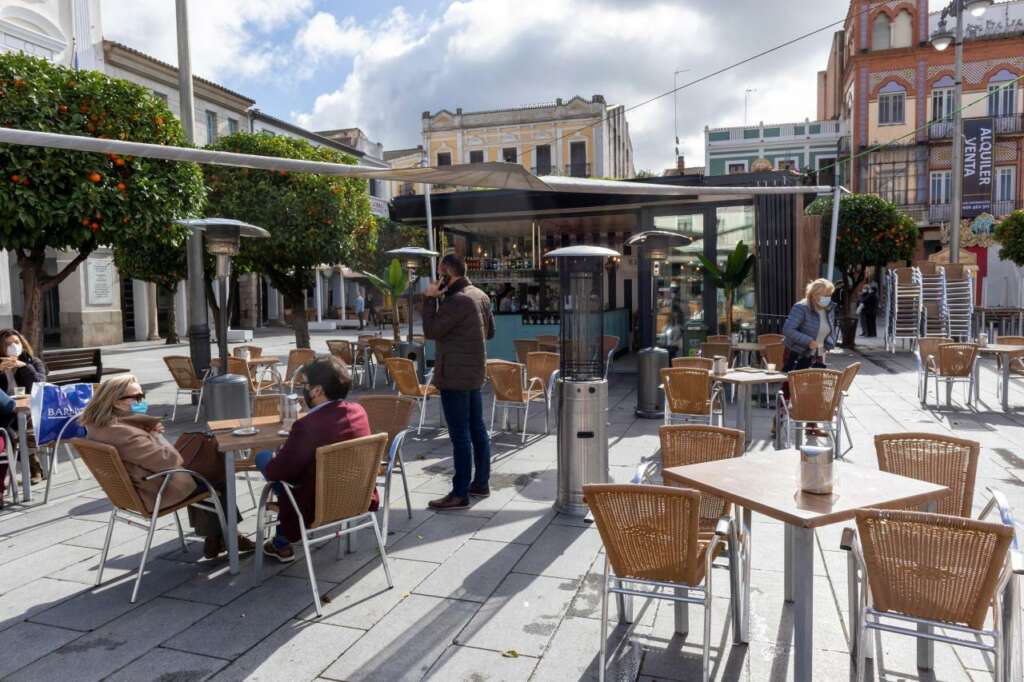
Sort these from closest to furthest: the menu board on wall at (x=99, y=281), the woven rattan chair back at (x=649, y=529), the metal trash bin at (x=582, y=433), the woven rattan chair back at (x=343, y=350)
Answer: the woven rattan chair back at (x=649, y=529)
the metal trash bin at (x=582, y=433)
the woven rattan chair back at (x=343, y=350)
the menu board on wall at (x=99, y=281)

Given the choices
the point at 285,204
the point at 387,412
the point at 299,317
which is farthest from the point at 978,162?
the point at 387,412

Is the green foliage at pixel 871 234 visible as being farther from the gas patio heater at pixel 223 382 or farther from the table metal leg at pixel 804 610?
the table metal leg at pixel 804 610

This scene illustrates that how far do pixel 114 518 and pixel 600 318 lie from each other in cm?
325

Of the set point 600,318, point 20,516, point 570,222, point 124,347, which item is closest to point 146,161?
point 20,516

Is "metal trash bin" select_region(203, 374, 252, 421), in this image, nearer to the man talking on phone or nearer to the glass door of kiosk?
the man talking on phone

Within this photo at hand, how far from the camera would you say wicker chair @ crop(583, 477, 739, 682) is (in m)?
2.52

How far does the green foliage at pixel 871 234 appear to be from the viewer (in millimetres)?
15836

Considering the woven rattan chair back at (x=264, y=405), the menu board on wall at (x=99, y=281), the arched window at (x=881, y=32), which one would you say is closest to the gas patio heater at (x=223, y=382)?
the woven rattan chair back at (x=264, y=405)

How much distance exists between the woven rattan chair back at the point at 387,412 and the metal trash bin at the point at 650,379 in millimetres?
4250

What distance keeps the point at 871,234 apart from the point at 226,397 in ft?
46.7

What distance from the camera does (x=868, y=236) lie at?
15.8 m

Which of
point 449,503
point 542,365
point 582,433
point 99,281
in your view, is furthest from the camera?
point 99,281

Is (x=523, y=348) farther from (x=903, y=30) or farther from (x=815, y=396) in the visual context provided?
(x=903, y=30)

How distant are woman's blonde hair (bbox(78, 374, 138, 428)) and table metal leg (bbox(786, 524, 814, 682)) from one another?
11.2 ft
